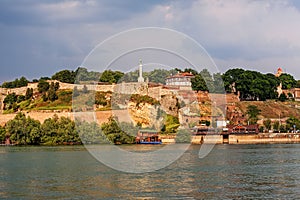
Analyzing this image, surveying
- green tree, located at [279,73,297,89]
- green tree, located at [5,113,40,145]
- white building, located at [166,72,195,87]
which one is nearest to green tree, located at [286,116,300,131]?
white building, located at [166,72,195,87]

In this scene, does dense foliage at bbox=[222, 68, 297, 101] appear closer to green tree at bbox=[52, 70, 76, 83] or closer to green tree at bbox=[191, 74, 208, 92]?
green tree at bbox=[191, 74, 208, 92]

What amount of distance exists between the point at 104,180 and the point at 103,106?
50978 millimetres

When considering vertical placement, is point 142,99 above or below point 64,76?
below

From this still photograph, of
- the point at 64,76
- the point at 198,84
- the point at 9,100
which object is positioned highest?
the point at 64,76

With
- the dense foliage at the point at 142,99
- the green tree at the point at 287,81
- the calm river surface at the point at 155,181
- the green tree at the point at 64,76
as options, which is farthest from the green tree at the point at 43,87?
the calm river surface at the point at 155,181

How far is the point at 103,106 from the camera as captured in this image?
78.3m

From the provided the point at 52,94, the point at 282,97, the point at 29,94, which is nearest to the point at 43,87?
the point at 29,94

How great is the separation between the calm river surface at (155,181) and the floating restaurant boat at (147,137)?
3131 centimetres

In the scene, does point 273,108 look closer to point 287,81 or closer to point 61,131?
point 287,81

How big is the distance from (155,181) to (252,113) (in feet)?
217

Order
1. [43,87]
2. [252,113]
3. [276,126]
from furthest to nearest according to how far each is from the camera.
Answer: [252,113] < [43,87] < [276,126]

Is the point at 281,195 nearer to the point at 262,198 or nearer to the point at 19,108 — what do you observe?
the point at 262,198

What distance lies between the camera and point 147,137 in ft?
230

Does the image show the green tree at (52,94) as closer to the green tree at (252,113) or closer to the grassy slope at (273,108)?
the grassy slope at (273,108)
